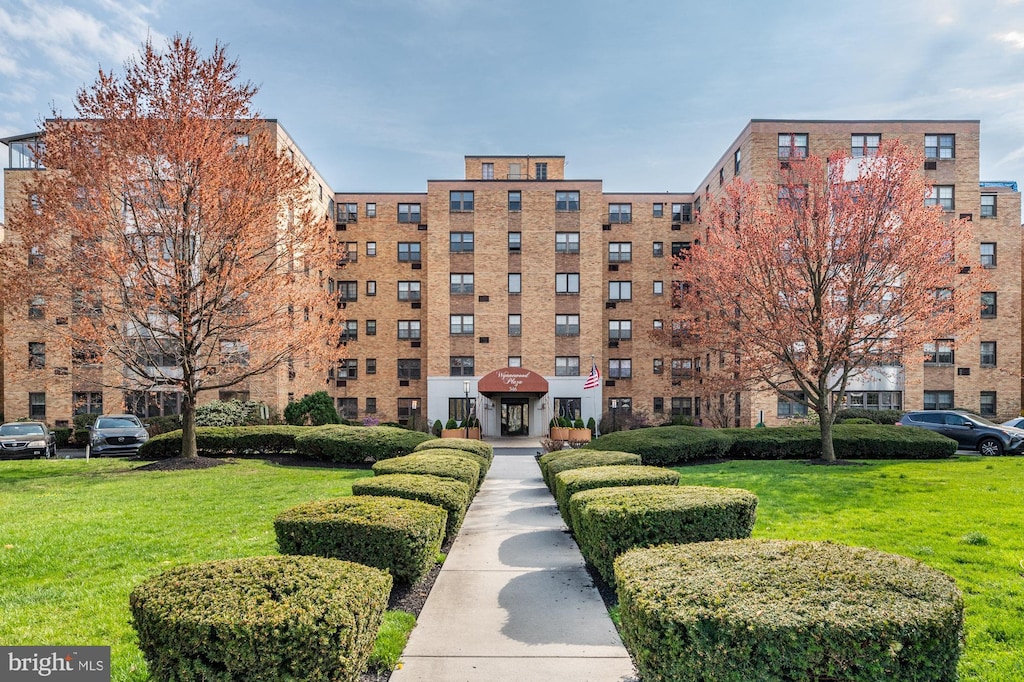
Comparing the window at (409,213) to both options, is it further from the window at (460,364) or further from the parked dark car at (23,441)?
the parked dark car at (23,441)

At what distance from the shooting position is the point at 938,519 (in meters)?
9.66

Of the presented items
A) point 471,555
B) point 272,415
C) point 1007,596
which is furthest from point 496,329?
point 1007,596

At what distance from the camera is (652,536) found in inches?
265

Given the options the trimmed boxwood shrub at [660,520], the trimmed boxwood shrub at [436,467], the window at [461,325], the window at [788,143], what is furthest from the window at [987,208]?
the trimmed boxwood shrub at [660,520]

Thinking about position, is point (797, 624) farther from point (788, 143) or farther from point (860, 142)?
point (860, 142)

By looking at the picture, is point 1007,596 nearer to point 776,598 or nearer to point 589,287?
point 776,598

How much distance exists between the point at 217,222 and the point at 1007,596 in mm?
18764

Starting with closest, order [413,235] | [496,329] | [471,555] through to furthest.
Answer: [471,555] → [496,329] → [413,235]

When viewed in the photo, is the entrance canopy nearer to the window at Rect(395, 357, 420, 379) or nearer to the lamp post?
the lamp post

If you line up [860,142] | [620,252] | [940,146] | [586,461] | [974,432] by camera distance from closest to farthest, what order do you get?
[586,461] < [974,432] < [860,142] < [940,146] < [620,252]

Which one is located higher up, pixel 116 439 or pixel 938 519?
pixel 938 519

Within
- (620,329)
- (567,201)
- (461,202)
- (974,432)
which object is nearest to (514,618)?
(974,432)

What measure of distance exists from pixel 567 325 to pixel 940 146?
23.1 m

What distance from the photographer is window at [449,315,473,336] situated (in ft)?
127
